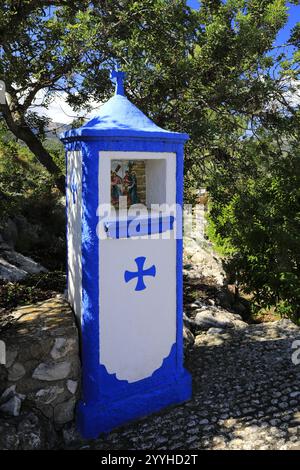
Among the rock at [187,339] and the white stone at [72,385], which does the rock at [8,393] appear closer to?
the white stone at [72,385]

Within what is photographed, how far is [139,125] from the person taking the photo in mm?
4625

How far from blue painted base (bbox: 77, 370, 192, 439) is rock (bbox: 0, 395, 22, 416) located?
67 centimetres

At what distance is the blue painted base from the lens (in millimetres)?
4492

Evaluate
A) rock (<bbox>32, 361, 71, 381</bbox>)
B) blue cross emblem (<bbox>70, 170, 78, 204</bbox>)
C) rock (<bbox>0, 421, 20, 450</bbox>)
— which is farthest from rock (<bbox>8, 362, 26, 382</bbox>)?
blue cross emblem (<bbox>70, 170, 78, 204</bbox>)

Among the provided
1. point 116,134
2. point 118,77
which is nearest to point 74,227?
point 116,134

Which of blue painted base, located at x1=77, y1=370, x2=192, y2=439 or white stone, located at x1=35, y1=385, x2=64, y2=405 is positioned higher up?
white stone, located at x1=35, y1=385, x2=64, y2=405

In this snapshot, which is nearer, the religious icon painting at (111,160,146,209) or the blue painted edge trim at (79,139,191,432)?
the blue painted edge trim at (79,139,191,432)

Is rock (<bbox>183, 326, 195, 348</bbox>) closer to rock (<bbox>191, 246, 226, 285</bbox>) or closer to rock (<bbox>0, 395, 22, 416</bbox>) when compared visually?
rock (<bbox>0, 395, 22, 416</bbox>)

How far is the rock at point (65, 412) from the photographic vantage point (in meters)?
4.47

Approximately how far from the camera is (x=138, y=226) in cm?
460
